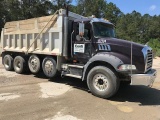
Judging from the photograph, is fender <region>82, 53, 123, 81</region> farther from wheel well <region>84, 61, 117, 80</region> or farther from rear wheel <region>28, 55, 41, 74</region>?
rear wheel <region>28, 55, 41, 74</region>

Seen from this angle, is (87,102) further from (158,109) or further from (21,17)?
(21,17)

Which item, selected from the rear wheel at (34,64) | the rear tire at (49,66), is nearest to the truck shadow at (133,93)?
the rear tire at (49,66)

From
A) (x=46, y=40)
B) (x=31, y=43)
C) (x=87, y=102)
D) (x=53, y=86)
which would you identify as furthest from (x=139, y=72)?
(x=31, y=43)

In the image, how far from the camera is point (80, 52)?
8.33 m

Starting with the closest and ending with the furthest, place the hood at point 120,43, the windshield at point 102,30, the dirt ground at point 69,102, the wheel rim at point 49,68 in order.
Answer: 1. the dirt ground at point 69,102
2. the hood at point 120,43
3. the windshield at point 102,30
4. the wheel rim at point 49,68

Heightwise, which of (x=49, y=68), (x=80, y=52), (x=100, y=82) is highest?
(x=80, y=52)

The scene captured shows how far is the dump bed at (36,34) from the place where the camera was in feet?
29.0

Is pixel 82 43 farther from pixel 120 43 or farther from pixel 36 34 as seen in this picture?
pixel 36 34

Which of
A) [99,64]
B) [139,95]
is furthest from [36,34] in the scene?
[139,95]

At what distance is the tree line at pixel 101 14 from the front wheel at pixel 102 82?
489 inches

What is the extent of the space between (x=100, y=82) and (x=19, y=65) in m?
5.34

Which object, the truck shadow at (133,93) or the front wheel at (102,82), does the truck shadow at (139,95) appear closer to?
the truck shadow at (133,93)

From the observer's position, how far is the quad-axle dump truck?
6.95 meters

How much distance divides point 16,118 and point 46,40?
15.7 ft
